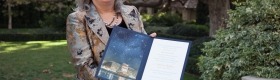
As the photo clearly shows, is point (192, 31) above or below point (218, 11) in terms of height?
below

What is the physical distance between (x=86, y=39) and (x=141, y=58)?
353mm

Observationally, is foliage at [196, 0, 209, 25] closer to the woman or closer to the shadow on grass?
the shadow on grass

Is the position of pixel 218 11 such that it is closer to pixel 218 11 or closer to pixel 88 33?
pixel 218 11

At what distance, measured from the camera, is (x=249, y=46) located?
155 inches

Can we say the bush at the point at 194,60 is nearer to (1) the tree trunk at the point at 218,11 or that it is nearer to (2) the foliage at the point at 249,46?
(1) the tree trunk at the point at 218,11

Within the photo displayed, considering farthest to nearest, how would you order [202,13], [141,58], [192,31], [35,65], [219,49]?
[202,13] < [192,31] < [35,65] < [219,49] < [141,58]

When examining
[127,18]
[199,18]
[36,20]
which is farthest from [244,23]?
[36,20]

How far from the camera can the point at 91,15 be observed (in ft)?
7.57

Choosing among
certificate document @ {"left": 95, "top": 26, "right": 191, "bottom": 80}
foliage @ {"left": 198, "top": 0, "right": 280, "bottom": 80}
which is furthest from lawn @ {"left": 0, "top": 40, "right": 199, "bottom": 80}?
certificate document @ {"left": 95, "top": 26, "right": 191, "bottom": 80}

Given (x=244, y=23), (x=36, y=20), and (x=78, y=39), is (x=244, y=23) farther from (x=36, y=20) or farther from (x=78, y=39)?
(x=36, y=20)

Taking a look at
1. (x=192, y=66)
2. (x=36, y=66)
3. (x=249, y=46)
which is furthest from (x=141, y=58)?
(x=36, y=66)

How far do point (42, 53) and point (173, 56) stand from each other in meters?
10.3

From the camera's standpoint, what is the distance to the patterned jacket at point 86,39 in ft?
7.38

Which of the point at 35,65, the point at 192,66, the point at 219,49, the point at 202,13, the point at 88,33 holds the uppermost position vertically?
the point at 88,33
